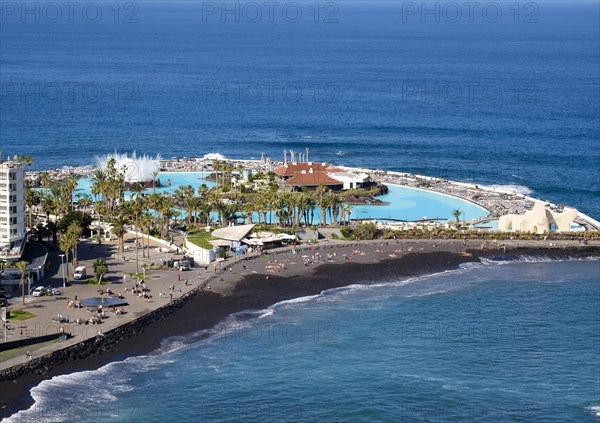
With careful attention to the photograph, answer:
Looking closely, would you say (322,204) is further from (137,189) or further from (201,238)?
(137,189)

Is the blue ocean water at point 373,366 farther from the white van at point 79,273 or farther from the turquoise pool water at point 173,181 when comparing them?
the turquoise pool water at point 173,181

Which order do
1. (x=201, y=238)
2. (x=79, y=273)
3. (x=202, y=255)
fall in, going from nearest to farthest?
(x=79, y=273) → (x=202, y=255) → (x=201, y=238)

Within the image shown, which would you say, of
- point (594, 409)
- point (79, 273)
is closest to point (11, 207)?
point (79, 273)

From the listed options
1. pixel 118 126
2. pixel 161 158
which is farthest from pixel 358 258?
pixel 118 126

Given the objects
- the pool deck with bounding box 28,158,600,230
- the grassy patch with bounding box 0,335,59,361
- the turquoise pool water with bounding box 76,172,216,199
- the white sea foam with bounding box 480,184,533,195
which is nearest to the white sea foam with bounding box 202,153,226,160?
the pool deck with bounding box 28,158,600,230

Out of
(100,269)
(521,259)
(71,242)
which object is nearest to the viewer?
(100,269)

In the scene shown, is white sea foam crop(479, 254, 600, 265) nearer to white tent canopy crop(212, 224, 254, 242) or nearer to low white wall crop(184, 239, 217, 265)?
white tent canopy crop(212, 224, 254, 242)
